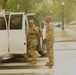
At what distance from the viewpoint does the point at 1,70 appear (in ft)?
37.3

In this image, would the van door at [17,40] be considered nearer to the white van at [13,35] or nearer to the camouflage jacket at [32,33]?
the white van at [13,35]

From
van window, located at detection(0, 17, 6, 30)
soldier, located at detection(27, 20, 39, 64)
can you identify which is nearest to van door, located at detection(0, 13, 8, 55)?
van window, located at detection(0, 17, 6, 30)

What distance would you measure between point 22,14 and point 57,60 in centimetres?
251

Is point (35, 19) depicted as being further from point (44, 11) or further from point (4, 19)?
point (44, 11)

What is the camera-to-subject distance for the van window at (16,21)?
1284 cm

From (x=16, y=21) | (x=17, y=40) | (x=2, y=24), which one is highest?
(x=16, y=21)

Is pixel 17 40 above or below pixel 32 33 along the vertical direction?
below

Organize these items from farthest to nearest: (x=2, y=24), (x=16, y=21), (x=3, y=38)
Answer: (x=16, y=21) < (x=2, y=24) < (x=3, y=38)

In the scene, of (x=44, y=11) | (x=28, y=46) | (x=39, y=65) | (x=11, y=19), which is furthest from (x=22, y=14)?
(x=44, y=11)

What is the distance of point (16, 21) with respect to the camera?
511 inches

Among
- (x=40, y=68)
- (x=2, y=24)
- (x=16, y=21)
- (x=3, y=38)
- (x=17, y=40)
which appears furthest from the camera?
(x=16, y=21)

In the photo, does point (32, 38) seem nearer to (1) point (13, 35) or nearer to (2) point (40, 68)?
(1) point (13, 35)

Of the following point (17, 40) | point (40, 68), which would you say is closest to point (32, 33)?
point (17, 40)

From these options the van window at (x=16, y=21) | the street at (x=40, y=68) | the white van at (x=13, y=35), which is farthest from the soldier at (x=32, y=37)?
the street at (x=40, y=68)
